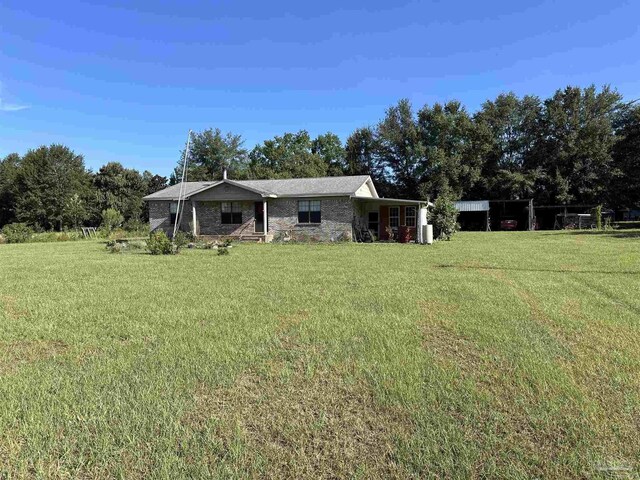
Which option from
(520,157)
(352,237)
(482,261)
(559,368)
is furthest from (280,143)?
(559,368)

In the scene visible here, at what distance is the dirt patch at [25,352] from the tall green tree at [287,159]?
41.7 m

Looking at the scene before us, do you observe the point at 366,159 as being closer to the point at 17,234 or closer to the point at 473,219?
the point at 473,219

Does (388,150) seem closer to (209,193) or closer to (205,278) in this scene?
(209,193)

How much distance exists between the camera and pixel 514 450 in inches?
103

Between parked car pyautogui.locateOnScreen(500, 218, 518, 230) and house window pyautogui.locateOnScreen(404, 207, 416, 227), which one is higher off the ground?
house window pyautogui.locateOnScreen(404, 207, 416, 227)

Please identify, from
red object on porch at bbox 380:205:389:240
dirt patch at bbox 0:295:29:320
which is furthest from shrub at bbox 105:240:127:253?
red object on porch at bbox 380:205:389:240

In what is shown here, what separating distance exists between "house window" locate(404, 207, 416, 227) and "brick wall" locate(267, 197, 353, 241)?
153 inches

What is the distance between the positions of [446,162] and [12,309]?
4186 cm

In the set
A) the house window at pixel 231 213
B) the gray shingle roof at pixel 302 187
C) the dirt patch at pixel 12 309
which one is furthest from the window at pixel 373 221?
the dirt patch at pixel 12 309

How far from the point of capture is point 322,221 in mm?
22891

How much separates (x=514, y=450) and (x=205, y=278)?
781cm

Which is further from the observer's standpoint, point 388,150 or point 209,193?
point 388,150

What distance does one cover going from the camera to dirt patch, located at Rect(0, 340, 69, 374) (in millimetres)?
4039

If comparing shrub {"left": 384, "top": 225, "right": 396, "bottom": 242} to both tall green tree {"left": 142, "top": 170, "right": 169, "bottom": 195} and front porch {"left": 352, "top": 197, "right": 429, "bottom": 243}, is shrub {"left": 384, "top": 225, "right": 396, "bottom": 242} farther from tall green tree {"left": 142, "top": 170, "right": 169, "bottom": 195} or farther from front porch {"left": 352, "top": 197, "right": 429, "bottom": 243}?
tall green tree {"left": 142, "top": 170, "right": 169, "bottom": 195}
